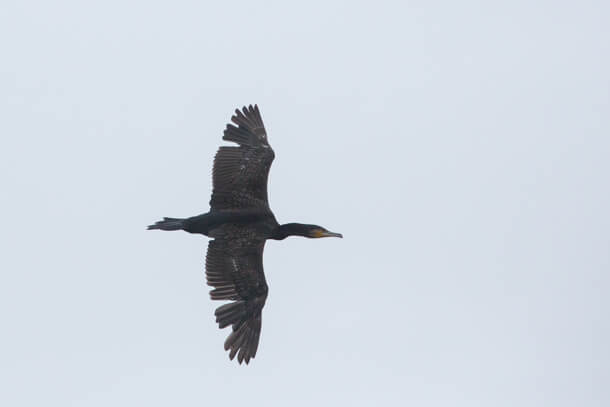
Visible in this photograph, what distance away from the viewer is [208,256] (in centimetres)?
2291

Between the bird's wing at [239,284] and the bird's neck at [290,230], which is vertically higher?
the bird's neck at [290,230]

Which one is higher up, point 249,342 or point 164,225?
point 164,225

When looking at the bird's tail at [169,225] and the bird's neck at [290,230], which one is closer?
the bird's tail at [169,225]

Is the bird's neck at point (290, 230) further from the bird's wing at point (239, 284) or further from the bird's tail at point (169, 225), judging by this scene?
the bird's tail at point (169, 225)

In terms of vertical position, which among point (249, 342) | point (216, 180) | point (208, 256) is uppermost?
point (216, 180)

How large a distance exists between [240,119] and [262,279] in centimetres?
325

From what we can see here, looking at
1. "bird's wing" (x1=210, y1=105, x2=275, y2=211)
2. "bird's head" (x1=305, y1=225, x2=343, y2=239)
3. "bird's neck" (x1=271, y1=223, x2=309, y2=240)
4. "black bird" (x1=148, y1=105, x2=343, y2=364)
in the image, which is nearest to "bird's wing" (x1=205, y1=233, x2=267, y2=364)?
"black bird" (x1=148, y1=105, x2=343, y2=364)

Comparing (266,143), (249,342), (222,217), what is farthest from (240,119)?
(249,342)

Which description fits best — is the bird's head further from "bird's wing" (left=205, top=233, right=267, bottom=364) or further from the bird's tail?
the bird's tail

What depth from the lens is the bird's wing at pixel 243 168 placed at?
23284 mm

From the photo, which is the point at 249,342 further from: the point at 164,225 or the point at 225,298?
the point at 164,225

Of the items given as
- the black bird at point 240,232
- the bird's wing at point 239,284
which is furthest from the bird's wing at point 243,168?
the bird's wing at point 239,284

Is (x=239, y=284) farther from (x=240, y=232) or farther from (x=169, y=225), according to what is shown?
(x=169, y=225)

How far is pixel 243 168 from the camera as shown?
23.5m
